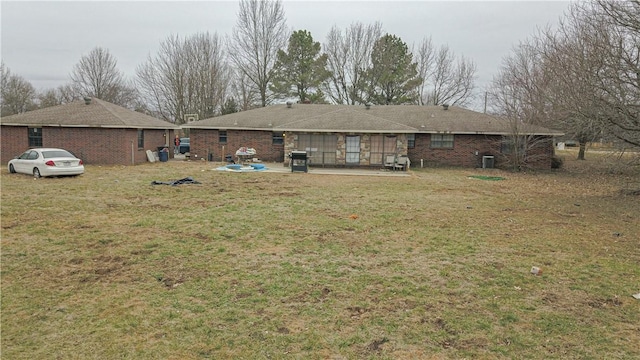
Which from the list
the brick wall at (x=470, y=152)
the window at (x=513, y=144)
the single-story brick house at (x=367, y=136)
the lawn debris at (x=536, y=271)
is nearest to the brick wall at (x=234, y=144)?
the single-story brick house at (x=367, y=136)

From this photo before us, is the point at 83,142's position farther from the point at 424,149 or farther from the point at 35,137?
the point at 424,149

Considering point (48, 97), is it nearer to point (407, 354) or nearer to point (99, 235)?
point (99, 235)

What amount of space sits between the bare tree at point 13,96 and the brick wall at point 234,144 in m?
31.8

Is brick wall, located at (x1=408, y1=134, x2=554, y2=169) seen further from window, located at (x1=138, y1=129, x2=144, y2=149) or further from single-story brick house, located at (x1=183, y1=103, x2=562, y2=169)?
window, located at (x1=138, y1=129, x2=144, y2=149)

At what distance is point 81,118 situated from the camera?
2145cm

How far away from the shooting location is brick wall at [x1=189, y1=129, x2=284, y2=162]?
82.7 ft

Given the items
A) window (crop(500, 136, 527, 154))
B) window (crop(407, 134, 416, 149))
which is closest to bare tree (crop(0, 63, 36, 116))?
window (crop(407, 134, 416, 149))

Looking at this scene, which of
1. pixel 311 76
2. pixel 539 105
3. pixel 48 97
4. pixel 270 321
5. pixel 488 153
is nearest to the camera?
pixel 270 321

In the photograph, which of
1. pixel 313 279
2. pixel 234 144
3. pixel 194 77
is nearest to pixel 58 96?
pixel 194 77

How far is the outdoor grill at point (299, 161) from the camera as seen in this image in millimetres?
20016

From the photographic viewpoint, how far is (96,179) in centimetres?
1542

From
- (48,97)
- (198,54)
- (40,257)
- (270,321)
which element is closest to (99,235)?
(40,257)

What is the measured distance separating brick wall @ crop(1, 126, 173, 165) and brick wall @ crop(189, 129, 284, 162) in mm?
4792

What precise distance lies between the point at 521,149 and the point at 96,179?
70.2ft
